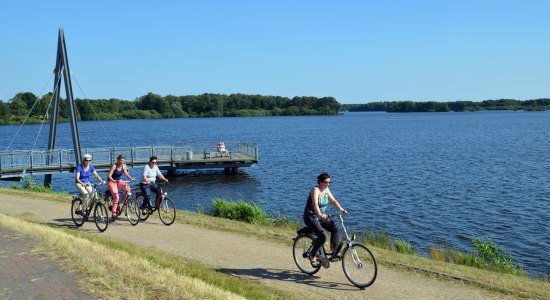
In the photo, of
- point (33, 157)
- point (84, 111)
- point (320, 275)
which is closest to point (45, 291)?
point (320, 275)

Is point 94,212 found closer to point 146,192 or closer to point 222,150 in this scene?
point 146,192

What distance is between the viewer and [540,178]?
36875 millimetres

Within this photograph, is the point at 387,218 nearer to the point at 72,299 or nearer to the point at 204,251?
the point at 204,251

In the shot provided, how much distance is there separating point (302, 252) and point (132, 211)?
700 cm

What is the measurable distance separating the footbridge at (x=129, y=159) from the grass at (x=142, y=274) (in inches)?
915

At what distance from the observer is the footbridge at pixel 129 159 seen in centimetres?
3316

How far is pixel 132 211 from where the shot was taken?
15758mm

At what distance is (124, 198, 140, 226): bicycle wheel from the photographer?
1538cm

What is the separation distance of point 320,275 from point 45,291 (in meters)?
4.99

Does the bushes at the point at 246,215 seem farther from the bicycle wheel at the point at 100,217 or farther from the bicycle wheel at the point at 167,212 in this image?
the bicycle wheel at the point at 100,217

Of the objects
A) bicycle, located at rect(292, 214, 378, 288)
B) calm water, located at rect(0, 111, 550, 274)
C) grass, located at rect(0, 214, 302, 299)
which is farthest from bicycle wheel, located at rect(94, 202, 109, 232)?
calm water, located at rect(0, 111, 550, 274)

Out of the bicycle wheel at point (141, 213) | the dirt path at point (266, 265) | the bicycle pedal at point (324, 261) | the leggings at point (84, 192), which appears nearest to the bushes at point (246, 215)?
the dirt path at point (266, 265)

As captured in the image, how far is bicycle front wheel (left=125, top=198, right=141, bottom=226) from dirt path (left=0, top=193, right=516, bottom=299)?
214mm

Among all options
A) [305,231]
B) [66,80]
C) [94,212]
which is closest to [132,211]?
[94,212]
